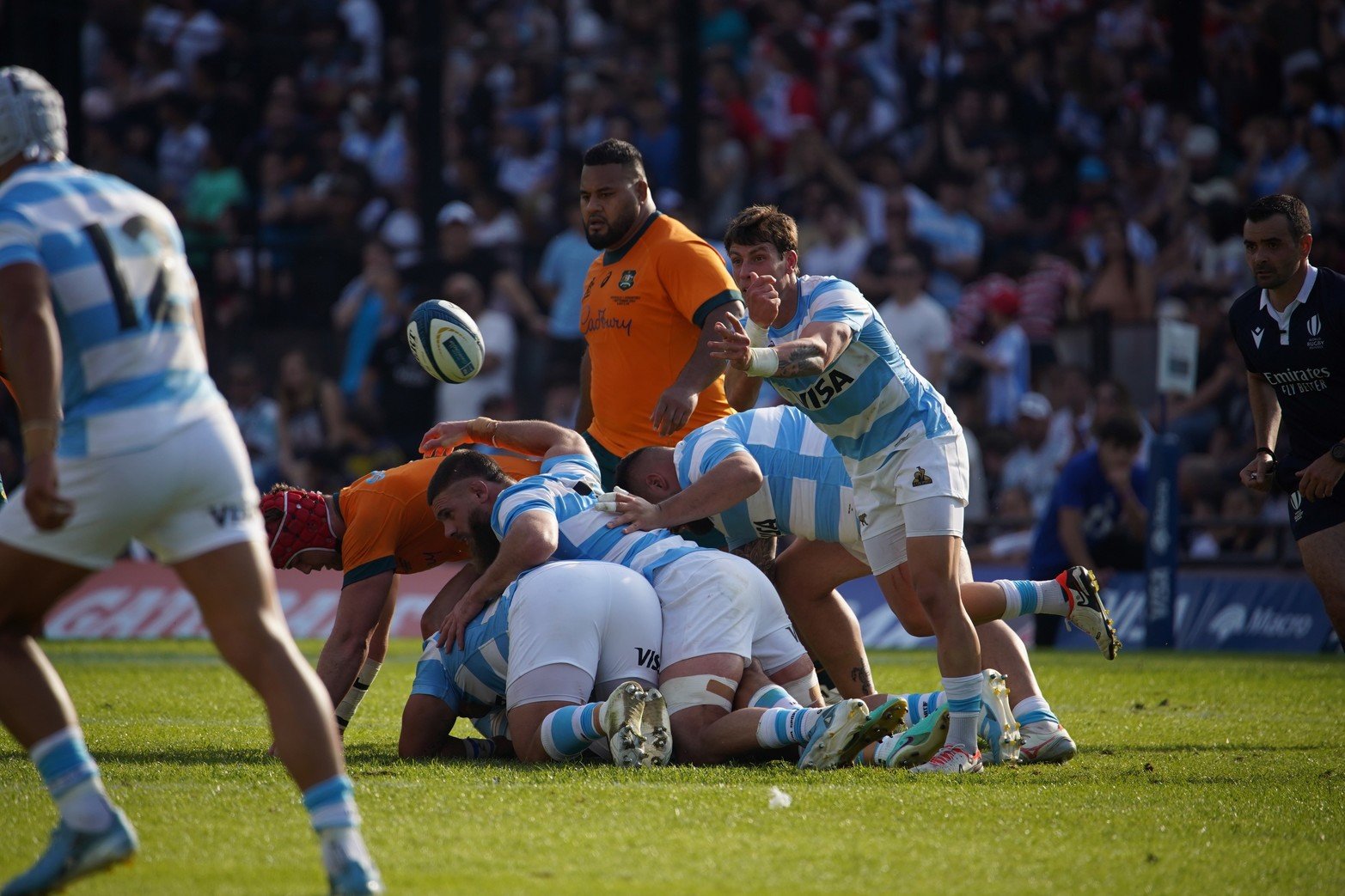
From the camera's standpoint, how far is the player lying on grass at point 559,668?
604 cm

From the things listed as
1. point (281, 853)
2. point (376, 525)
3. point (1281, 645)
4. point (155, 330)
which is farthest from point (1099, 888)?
point (1281, 645)

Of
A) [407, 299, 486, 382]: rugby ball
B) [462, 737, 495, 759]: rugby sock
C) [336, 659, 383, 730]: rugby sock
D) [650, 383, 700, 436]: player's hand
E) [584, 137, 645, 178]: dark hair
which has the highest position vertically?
[584, 137, 645, 178]: dark hair

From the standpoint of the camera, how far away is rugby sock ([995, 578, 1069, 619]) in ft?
21.6

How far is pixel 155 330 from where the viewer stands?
4105mm

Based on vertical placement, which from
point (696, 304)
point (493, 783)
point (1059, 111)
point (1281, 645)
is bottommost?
point (1281, 645)

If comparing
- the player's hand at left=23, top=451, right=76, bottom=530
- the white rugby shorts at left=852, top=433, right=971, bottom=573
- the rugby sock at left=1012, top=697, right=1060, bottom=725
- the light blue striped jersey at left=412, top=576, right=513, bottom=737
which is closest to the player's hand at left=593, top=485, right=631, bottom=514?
the light blue striped jersey at left=412, top=576, right=513, bottom=737

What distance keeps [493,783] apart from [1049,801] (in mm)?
2014

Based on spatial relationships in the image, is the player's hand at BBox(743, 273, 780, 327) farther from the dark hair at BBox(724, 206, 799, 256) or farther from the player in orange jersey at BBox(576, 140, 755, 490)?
the player in orange jersey at BBox(576, 140, 755, 490)

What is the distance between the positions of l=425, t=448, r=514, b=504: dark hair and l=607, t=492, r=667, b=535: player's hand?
1.79 feet

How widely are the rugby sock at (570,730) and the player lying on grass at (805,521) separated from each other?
105 cm

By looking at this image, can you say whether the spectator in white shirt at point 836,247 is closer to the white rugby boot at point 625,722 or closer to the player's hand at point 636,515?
the player's hand at point 636,515

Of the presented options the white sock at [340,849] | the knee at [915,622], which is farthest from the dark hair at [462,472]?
A: the white sock at [340,849]

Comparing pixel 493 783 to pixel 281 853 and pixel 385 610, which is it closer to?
pixel 281 853

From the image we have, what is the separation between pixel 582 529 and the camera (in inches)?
271
